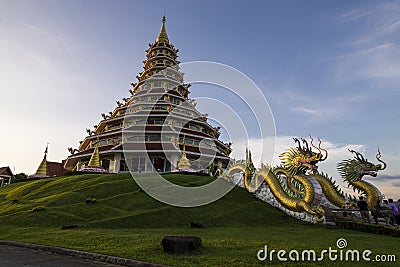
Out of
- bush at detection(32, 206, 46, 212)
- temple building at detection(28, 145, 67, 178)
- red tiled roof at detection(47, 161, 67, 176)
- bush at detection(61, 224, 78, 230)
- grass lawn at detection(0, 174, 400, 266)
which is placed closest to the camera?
grass lawn at detection(0, 174, 400, 266)

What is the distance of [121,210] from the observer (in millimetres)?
17109

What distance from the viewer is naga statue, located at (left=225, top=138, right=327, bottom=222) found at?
52.9 ft

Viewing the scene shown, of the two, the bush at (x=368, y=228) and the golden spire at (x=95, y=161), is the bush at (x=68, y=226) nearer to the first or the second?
the bush at (x=368, y=228)

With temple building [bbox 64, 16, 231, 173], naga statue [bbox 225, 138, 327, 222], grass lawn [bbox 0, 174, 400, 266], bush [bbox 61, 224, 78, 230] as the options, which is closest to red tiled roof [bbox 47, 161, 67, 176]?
temple building [bbox 64, 16, 231, 173]

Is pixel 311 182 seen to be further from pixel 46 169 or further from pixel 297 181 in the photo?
pixel 46 169

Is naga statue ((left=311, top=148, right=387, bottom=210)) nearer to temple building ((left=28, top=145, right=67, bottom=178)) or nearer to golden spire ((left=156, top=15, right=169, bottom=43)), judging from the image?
temple building ((left=28, top=145, right=67, bottom=178))

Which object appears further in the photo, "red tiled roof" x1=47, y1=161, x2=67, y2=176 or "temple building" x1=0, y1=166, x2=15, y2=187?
"red tiled roof" x1=47, y1=161, x2=67, y2=176

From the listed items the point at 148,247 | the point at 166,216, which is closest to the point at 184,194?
the point at 166,216

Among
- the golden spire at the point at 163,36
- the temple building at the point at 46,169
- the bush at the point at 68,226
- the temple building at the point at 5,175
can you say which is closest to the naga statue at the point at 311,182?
the bush at the point at 68,226

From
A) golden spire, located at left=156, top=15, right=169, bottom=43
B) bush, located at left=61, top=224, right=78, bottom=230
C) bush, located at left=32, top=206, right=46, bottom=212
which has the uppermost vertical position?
golden spire, located at left=156, top=15, right=169, bottom=43

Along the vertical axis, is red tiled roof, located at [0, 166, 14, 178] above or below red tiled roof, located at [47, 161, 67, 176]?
Answer: below

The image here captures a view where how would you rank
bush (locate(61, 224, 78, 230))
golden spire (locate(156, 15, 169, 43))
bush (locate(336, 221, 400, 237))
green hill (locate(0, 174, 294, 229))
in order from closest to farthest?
bush (locate(336, 221, 400, 237)), bush (locate(61, 224, 78, 230)), green hill (locate(0, 174, 294, 229)), golden spire (locate(156, 15, 169, 43))

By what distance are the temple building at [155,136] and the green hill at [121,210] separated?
11.3 metres

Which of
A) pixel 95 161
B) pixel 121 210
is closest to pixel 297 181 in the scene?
pixel 121 210
